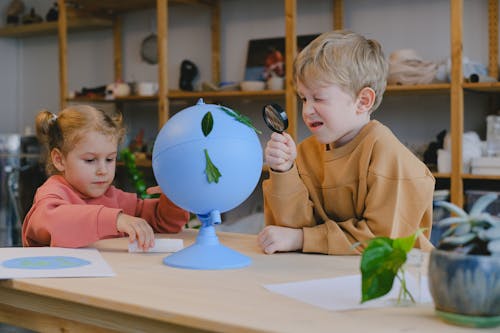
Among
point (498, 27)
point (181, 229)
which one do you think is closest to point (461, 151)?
point (498, 27)

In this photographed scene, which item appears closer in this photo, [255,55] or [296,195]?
[296,195]

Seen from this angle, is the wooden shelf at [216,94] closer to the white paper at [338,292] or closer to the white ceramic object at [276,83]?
the white ceramic object at [276,83]

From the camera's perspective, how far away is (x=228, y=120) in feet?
3.88

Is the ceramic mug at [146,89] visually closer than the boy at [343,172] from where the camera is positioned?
No

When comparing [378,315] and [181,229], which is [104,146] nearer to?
[181,229]

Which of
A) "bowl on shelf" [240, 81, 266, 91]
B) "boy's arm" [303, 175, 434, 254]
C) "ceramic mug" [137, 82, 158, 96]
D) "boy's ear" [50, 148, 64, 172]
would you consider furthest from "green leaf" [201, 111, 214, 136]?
"ceramic mug" [137, 82, 158, 96]

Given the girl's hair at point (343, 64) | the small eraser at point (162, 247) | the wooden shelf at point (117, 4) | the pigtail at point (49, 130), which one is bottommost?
the small eraser at point (162, 247)

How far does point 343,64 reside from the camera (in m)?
1.40

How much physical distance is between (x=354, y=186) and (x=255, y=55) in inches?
116

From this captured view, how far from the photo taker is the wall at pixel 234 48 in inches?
144

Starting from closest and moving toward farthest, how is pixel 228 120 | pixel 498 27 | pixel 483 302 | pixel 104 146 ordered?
pixel 483 302 < pixel 228 120 < pixel 104 146 < pixel 498 27

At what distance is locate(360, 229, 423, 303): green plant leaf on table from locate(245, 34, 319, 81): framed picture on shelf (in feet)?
10.2

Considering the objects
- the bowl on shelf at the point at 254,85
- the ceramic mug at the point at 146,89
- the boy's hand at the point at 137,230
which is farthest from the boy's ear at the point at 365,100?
the ceramic mug at the point at 146,89

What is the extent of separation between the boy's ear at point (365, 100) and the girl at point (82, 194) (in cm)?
52
